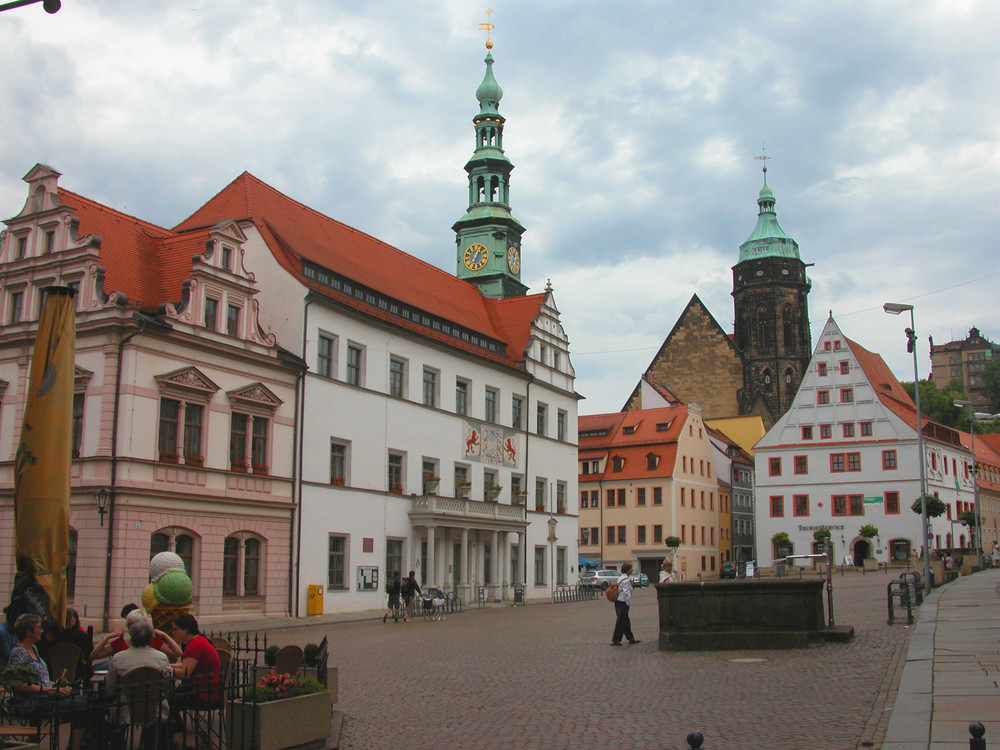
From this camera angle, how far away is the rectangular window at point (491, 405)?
161 feet

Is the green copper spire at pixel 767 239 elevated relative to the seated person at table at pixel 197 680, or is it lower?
elevated

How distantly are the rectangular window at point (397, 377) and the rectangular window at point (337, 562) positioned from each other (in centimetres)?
661

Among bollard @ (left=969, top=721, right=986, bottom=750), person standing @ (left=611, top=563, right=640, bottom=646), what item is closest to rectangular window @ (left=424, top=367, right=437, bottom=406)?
person standing @ (left=611, top=563, right=640, bottom=646)

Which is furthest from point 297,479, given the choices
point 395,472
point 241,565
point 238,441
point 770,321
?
point 770,321

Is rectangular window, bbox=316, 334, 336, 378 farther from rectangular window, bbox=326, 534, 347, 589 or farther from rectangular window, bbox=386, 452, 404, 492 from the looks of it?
rectangular window, bbox=326, 534, 347, 589

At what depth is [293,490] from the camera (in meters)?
35.9

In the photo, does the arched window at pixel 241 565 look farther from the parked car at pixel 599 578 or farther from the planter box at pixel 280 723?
the parked car at pixel 599 578

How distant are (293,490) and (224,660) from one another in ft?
83.2

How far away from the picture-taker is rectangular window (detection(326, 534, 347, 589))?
37.6 m

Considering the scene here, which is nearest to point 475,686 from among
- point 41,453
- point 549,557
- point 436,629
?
point 41,453

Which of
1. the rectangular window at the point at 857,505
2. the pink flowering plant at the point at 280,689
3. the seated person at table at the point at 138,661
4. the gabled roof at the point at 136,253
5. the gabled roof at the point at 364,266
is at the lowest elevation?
the pink flowering plant at the point at 280,689

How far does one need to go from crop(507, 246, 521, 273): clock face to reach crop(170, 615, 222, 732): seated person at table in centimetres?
5344

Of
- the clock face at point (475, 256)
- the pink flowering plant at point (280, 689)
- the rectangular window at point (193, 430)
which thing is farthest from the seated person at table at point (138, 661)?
the clock face at point (475, 256)

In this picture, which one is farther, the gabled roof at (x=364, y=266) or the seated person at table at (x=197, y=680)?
the gabled roof at (x=364, y=266)
